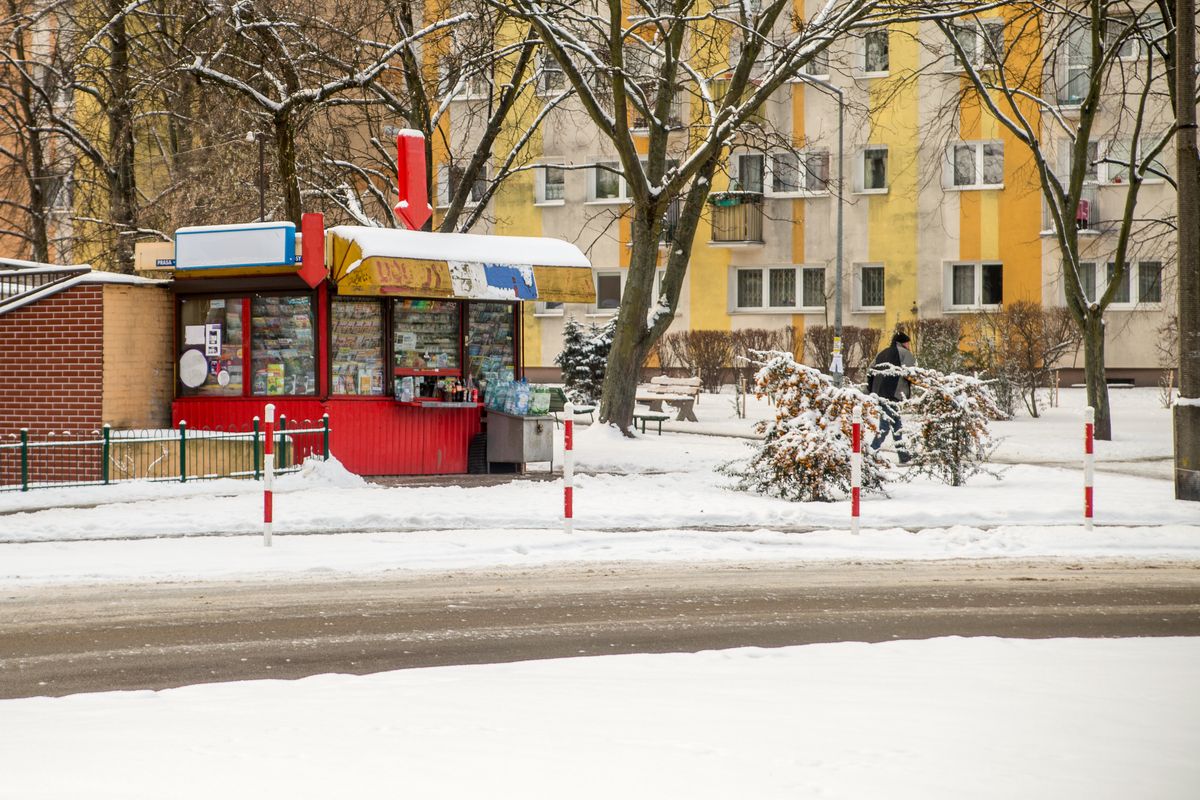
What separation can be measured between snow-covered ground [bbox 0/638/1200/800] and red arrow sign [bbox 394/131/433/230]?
14.6 metres

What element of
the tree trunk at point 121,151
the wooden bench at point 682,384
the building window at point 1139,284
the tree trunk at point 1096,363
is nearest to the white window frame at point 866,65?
the building window at point 1139,284

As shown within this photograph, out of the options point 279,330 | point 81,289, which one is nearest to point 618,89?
point 279,330

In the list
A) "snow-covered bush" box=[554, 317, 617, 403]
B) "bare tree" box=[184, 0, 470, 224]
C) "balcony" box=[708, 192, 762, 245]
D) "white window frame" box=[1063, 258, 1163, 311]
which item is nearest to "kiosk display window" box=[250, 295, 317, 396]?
"bare tree" box=[184, 0, 470, 224]

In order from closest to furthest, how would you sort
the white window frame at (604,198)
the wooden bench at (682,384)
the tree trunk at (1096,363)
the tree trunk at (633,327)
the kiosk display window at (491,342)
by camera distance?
the kiosk display window at (491,342), the tree trunk at (633,327), the tree trunk at (1096,363), the wooden bench at (682,384), the white window frame at (604,198)

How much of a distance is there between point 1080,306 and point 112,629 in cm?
2131

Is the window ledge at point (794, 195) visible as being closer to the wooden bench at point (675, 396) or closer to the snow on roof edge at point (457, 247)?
the wooden bench at point (675, 396)

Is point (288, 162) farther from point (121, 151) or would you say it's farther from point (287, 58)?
point (121, 151)

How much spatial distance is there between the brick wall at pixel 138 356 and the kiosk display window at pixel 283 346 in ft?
4.05

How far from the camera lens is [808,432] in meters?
17.0

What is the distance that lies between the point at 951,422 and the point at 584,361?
1830 cm

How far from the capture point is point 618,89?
23.5 m

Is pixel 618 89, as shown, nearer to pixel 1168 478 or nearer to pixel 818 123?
pixel 1168 478

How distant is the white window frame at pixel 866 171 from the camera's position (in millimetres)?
44719

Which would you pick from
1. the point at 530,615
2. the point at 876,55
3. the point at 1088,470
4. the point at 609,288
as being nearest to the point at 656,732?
the point at 530,615
